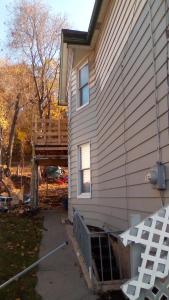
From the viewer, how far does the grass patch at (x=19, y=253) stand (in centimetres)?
658

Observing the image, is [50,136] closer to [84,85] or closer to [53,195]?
[84,85]

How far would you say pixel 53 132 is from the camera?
771 inches

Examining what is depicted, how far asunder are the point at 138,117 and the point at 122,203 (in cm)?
222

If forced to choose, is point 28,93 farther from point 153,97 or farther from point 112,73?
point 153,97

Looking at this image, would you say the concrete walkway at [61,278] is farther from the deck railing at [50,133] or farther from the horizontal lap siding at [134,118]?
the deck railing at [50,133]

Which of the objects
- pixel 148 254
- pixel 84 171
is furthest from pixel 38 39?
pixel 148 254

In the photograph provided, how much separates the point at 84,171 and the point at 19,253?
486cm

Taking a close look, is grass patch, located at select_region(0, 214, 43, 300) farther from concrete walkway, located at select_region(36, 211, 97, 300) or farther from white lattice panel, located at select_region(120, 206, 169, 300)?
white lattice panel, located at select_region(120, 206, 169, 300)

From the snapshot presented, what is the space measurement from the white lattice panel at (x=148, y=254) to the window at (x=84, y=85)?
10.0 metres

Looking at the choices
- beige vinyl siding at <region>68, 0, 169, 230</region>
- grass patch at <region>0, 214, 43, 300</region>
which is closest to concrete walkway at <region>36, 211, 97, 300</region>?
grass patch at <region>0, 214, 43, 300</region>

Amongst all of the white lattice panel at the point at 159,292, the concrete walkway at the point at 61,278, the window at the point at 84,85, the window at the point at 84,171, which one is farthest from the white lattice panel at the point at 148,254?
the window at the point at 84,85

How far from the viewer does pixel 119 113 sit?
8695mm

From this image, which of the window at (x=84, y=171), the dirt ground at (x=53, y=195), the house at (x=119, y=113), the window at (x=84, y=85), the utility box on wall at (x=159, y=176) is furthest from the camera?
the dirt ground at (x=53, y=195)

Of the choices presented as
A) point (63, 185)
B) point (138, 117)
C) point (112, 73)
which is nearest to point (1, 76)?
point (63, 185)
